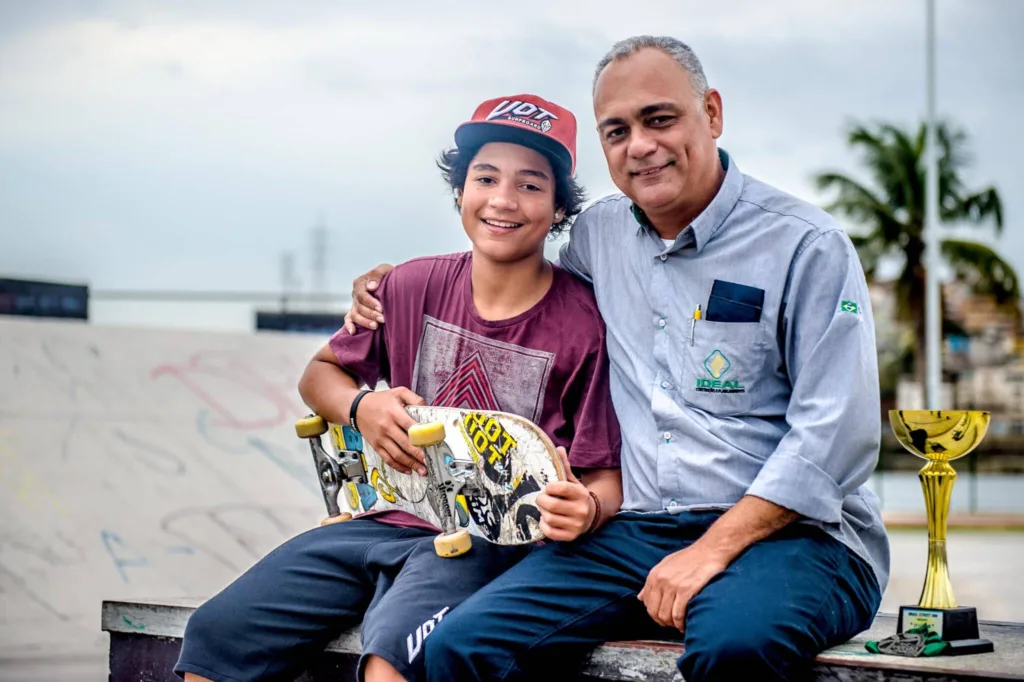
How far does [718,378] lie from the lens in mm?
2723

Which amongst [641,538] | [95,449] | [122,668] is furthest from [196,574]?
[641,538]

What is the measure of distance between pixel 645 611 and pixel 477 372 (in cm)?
76

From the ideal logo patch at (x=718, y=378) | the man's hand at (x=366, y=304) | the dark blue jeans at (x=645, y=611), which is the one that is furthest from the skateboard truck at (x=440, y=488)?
the ideal logo patch at (x=718, y=378)

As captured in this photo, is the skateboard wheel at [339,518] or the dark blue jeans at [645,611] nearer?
the dark blue jeans at [645,611]

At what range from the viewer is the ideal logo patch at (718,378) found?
271 centimetres

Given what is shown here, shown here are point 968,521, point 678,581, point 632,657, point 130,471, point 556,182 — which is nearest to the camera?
point 678,581

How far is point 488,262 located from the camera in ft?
10.2

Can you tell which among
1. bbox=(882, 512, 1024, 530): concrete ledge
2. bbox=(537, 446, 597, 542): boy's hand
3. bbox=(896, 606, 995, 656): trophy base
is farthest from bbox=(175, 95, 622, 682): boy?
bbox=(882, 512, 1024, 530): concrete ledge

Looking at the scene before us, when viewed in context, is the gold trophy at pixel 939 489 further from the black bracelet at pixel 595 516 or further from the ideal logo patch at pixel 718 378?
the black bracelet at pixel 595 516

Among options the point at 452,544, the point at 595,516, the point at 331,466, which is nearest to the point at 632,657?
the point at 595,516

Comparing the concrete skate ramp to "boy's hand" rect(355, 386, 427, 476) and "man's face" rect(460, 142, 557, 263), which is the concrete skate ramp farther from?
"man's face" rect(460, 142, 557, 263)

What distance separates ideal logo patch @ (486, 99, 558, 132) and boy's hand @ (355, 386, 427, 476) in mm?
775

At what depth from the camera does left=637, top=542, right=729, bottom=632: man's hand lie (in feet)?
7.98

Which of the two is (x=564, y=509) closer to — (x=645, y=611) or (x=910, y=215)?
(x=645, y=611)
